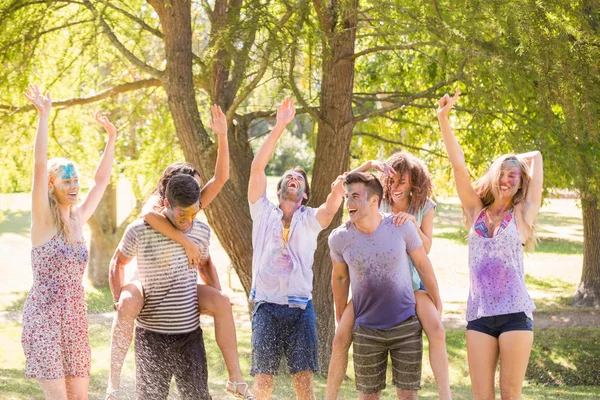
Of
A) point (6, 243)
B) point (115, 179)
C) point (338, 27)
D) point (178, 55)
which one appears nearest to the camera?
point (338, 27)

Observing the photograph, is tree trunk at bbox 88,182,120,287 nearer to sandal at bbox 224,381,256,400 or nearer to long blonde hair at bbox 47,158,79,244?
long blonde hair at bbox 47,158,79,244

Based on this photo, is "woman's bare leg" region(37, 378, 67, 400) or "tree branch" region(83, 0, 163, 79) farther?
"tree branch" region(83, 0, 163, 79)

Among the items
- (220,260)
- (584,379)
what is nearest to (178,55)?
(584,379)

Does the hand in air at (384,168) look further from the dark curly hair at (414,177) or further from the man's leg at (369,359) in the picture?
the man's leg at (369,359)

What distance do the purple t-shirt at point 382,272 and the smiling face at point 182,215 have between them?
0.85 metres

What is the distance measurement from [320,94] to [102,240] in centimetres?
1005

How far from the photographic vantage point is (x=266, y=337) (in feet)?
16.2

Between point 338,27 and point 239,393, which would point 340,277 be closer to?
point 239,393

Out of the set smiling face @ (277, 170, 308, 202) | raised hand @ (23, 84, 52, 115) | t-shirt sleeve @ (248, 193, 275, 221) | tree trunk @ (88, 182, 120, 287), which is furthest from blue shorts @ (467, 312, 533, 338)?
tree trunk @ (88, 182, 120, 287)

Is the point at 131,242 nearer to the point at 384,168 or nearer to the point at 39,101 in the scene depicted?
the point at 39,101

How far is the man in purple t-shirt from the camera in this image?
4621mm

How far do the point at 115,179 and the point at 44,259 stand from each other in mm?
9627

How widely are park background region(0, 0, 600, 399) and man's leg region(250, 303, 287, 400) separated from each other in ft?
7.08

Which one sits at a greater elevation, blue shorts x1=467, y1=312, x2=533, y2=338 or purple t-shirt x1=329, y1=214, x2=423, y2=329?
purple t-shirt x1=329, y1=214, x2=423, y2=329
